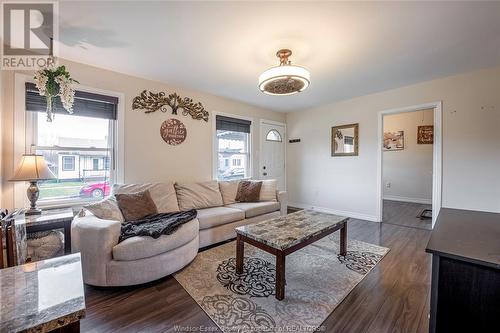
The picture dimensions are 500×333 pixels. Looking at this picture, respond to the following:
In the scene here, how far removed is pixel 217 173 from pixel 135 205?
185 cm

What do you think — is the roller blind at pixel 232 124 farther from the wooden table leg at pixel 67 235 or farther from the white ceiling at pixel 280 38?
the wooden table leg at pixel 67 235

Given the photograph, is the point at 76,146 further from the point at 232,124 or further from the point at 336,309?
the point at 336,309

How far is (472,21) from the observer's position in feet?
6.37

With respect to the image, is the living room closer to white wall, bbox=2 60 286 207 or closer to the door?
white wall, bbox=2 60 286 207

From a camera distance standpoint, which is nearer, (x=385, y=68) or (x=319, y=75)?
(x=385, y=68)

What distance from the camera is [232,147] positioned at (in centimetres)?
457

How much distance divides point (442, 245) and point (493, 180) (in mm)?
3080

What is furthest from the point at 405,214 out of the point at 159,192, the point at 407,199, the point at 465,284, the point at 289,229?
the point at 159,192

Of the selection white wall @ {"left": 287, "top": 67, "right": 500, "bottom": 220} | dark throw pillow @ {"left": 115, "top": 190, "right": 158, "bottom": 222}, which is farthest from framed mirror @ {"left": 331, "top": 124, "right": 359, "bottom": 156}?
dark throw pillow @ {"left": 115, "top": 190, "right": 158, "bottom": 222}

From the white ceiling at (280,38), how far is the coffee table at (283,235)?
77.2 inches

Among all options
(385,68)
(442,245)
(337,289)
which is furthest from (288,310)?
(385,68)

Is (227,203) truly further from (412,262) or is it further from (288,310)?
(412,262)

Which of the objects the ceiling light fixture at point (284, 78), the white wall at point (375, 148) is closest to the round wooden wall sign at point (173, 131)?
the ceiling light fixture at point (284, 78)

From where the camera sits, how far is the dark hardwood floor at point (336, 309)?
1.54 metres
